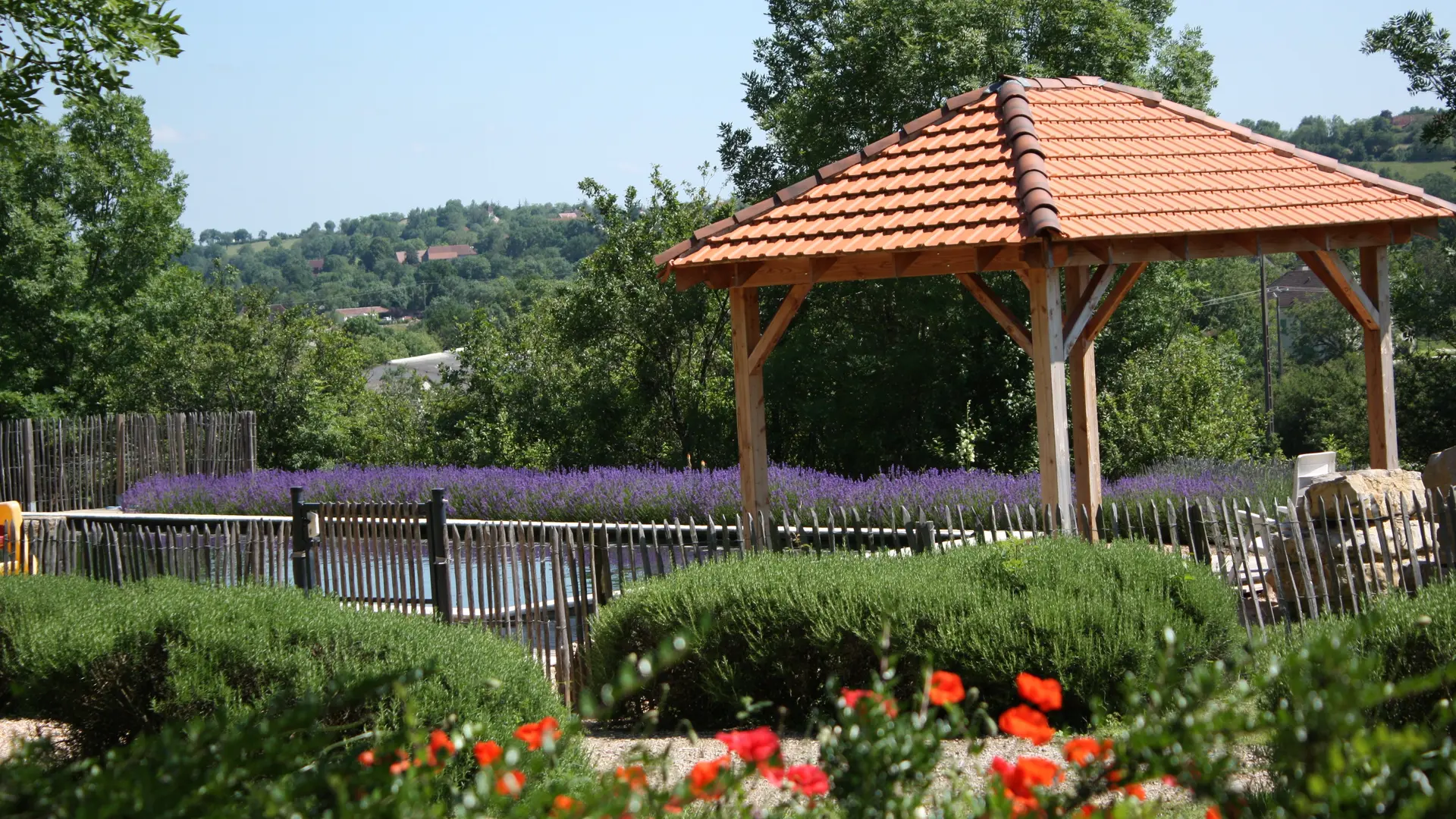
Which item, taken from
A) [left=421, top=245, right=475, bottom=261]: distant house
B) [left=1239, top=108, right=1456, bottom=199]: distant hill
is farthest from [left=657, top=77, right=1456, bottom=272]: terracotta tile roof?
[left=421, top=245, right=475, bottom=261]: distant house

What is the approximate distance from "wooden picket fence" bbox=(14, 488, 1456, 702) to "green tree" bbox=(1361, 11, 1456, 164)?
11735 mm

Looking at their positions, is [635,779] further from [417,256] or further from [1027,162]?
[417,256]

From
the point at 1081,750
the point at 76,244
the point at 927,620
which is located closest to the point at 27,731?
the point at 927,620

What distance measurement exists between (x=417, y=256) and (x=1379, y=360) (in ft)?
498

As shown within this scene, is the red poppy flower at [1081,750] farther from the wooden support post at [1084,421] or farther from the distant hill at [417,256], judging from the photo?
the distant hill at [417,256]

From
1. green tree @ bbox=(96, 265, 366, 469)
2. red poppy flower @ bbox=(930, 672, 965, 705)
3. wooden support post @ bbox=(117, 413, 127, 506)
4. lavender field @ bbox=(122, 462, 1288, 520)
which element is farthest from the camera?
green tree @ bbox=(96, 265, 366, 469)

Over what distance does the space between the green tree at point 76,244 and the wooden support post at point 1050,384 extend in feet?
73.5

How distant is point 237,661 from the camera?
5348 millimetres

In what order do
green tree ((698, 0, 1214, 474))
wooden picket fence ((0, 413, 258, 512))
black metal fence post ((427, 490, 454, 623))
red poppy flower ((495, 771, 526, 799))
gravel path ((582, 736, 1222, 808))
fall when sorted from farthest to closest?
1. wooden picket fence ((0, 413, 258, 512))
2. green tree ((698, 0, 1214, 474))
3. black metal fence post ((427, 490, 454, 623))
4. gravel path ((582, 736, 1222, 808))
5. red poppy flower ((495, 771, 526, 799))

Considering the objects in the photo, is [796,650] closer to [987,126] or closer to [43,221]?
[987,126]

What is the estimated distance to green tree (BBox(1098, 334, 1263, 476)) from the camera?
16891mm

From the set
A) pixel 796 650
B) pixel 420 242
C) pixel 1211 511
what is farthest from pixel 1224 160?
pixel 420 242

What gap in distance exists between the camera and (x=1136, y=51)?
1789 centimetres

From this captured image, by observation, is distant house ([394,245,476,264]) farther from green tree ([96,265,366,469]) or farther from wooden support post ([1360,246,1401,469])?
wooden support post ([1360,246,1401,469])
